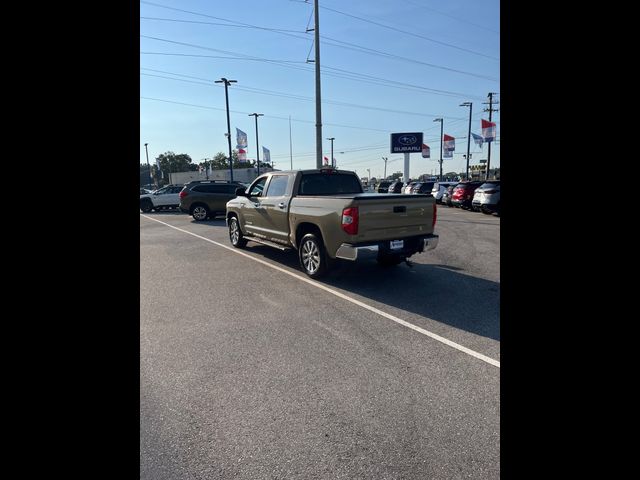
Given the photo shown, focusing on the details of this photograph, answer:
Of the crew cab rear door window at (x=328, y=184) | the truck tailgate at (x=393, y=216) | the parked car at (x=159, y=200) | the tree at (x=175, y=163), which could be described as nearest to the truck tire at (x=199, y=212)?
the parked car at (x=159, y=200)

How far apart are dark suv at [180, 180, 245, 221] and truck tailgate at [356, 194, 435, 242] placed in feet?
45.6

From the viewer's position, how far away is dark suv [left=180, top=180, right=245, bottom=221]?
19.5 metres

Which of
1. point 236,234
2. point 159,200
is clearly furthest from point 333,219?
point 159,200

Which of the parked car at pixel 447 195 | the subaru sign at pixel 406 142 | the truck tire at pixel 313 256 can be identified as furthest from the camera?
the subaru sign at pixel 406 142

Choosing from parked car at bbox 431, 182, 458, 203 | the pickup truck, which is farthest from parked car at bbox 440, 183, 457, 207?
the pickup truck

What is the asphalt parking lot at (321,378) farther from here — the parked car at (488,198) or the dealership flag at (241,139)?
the dealership flag at (241,139)

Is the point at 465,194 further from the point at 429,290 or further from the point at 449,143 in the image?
the point at 449,143

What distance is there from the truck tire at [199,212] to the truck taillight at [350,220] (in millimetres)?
14838

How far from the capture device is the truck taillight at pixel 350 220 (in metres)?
6.09

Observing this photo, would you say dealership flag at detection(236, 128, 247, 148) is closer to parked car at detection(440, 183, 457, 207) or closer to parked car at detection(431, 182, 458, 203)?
parked car at detection(431, 182, 458, 203)
